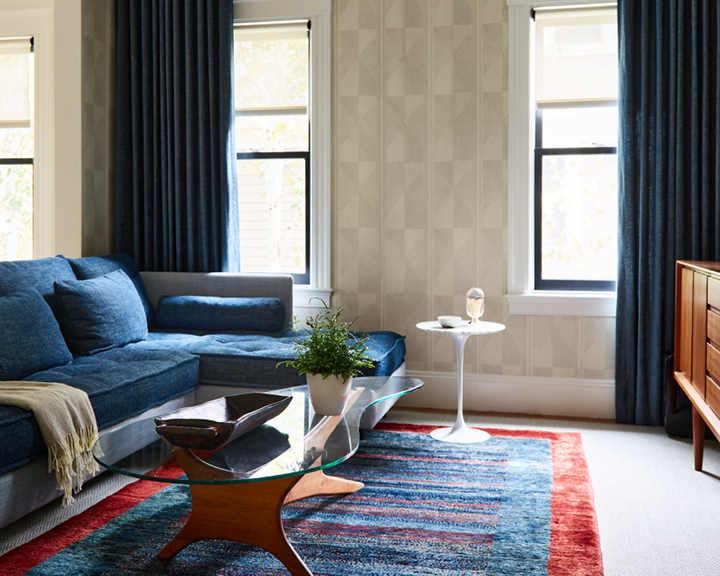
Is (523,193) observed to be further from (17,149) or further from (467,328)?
(17,149)

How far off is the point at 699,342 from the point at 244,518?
2.13m

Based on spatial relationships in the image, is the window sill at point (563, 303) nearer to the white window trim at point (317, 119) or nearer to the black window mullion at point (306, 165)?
the white window trim at point (317, 119)

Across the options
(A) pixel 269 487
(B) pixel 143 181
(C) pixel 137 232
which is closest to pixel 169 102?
(B) pixel 143 181

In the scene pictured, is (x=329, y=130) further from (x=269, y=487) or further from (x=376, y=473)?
(x=269, y=487)

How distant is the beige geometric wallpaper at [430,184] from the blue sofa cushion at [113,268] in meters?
1.21

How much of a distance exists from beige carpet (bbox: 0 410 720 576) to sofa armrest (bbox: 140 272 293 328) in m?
1.28

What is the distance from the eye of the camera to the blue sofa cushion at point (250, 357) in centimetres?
330

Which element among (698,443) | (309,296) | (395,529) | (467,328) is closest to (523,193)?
(467,328)

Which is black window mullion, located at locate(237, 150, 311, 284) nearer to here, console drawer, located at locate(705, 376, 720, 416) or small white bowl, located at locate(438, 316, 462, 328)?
small white bowl, located at locate(438, 316, 462, 328)

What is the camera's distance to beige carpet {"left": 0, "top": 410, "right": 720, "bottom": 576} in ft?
7.15

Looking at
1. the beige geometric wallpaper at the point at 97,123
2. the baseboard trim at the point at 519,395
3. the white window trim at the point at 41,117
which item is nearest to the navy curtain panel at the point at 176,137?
the beige geometric wallpaper at the point at 97,123

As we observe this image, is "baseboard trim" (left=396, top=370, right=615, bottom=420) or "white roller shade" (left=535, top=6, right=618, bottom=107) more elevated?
"white roller shade" (left=535, top=6, right=618, bottom=107)

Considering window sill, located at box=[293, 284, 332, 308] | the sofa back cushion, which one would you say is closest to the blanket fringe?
the sofa back cushion

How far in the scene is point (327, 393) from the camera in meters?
2.34
